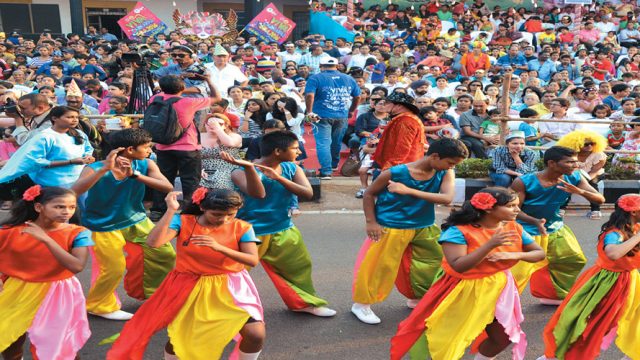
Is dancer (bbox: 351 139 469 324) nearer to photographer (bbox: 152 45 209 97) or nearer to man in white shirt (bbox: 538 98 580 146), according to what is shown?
photographer (bbox: 152 45 209 97)

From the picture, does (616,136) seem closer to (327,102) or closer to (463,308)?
(327,102)

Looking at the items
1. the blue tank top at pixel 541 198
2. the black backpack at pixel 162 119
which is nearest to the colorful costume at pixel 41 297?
the black backpack at pixel 162 119

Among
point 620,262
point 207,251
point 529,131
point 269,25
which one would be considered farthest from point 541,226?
point 269,25

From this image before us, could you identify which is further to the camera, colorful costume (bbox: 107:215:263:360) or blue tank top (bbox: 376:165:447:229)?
blue tank top (bbox: 376:165:447:229)

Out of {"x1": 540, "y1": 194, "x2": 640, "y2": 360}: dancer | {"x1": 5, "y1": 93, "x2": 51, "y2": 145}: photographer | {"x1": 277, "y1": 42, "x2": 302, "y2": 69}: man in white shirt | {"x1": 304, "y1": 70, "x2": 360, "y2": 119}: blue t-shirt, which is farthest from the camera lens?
{"x1": 277, "y1": 42, "x2": 302, "y2": 69}: man in white shirt

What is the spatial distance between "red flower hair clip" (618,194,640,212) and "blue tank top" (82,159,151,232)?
3.29 m

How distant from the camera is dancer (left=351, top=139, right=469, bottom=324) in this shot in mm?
5051

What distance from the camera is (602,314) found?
4.24 metres

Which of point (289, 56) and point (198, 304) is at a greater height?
point (289, 56)

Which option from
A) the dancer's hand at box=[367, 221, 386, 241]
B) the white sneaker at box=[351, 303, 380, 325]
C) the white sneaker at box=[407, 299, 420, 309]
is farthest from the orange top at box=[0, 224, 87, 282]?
the white sneaker at box=[407, 299, 420, 309]

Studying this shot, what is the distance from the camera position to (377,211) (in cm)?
539

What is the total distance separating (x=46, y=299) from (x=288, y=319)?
1.99m

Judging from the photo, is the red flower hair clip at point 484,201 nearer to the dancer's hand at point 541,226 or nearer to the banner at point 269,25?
the dancer's hand at point 541,226

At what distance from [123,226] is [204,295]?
1480 millimetres
